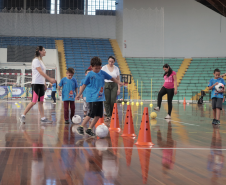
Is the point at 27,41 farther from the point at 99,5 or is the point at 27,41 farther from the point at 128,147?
the point at 128,147

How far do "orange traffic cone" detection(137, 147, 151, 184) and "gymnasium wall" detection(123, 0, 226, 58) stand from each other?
24192 mm

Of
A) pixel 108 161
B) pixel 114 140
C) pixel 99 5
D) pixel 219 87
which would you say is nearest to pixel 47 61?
pixel 99 5

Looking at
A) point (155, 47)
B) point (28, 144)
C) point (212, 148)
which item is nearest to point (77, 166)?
point (28, 144)

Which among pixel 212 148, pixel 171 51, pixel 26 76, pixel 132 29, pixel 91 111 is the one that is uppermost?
pixel 132 29

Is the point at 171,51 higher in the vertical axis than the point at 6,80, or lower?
higher

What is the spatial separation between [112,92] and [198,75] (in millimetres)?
18693

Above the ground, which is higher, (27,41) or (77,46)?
(27,41)

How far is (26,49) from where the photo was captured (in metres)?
26.8

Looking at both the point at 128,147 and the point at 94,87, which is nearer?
the point at 128,147

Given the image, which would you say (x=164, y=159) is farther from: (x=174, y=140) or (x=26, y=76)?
(x=26, y=76)

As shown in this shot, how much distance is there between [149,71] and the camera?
2503cm

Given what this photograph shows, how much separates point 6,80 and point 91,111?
21525 millimetres

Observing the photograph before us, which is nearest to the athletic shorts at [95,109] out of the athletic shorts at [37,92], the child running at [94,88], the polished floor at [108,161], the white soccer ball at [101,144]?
the child running at [94,88]

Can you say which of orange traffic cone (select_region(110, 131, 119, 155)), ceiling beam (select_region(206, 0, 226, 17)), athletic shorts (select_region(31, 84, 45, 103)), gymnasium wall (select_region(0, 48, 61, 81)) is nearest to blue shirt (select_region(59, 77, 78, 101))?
athletic shorts (select_region(31, 84, 45, 103))
